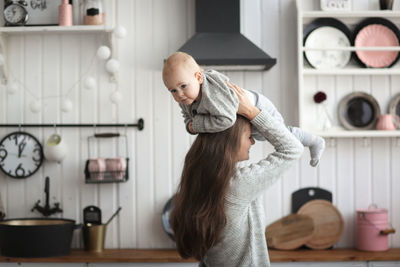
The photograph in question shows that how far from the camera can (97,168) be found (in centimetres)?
345

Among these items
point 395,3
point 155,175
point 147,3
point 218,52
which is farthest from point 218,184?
point 395,3

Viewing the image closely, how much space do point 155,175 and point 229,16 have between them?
1.09m

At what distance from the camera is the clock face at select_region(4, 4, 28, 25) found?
3.50 meters

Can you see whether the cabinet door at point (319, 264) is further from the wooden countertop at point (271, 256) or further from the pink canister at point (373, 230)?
the pink canister at point (373, 230)

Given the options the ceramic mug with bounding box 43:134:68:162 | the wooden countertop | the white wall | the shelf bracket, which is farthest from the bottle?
the wooden countertop

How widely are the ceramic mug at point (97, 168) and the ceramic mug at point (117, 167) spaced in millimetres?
36

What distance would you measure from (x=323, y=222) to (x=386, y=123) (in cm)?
72

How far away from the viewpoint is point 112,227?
3.61 metres

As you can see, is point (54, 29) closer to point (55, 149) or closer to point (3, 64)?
point (3, 64)

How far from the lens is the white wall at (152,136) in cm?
360

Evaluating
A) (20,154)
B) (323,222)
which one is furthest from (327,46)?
(20,154)

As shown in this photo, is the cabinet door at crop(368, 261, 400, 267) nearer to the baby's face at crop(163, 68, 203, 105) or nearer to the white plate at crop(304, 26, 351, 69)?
the white plate at crop(304, 26, 351, 69)

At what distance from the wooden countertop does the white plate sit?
3.74ft

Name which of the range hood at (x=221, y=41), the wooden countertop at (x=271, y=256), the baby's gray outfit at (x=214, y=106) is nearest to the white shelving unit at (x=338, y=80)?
the range hood at (x=221, y=41)
